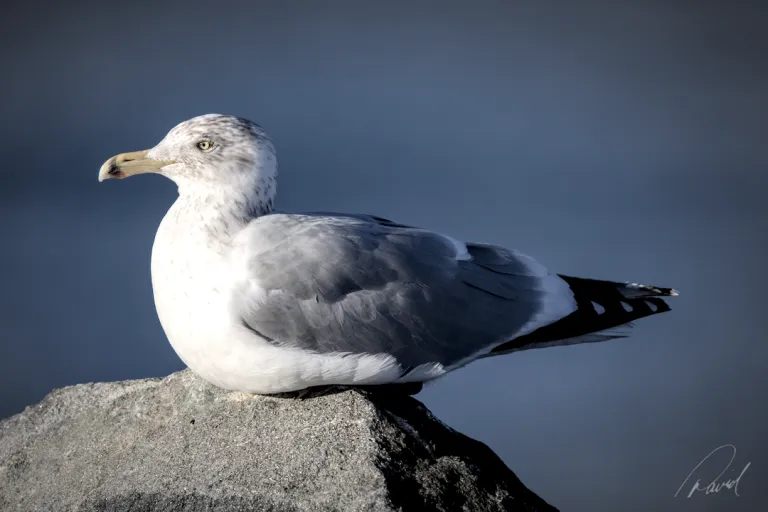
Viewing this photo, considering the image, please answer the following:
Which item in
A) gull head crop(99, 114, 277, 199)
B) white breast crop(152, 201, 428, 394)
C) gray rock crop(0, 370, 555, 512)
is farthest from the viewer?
gull head crop(99, 114, 277, 199)

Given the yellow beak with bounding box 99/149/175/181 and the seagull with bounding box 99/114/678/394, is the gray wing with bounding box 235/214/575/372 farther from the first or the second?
the yellow beak with bounding box 99/149/175/181

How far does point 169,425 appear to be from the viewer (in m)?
4.13

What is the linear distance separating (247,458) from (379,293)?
813mm

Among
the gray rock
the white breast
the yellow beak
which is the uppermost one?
the yellow beak

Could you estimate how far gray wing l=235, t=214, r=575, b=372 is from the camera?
376cm

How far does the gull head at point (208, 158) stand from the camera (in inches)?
→ 156

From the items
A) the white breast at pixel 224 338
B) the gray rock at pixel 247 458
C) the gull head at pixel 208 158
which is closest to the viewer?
the gray rock at pixel 247 458

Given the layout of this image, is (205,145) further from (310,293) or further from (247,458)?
(247,458)

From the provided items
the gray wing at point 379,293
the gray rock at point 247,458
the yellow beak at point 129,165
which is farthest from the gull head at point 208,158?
the gray rock at point 247,458

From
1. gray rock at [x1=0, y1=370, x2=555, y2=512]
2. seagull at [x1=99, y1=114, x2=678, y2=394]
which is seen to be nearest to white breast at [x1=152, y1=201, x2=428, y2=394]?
seagull at [x1=99, y1=114, x2=678, y2=394]

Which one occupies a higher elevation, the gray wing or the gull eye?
the gull eye

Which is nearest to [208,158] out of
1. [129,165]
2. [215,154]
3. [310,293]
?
[215,154]

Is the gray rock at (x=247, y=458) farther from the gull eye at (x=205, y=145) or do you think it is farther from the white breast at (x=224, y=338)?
the gull eye at (x=205, y=145)

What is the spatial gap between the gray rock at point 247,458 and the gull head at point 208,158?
0.91 m
